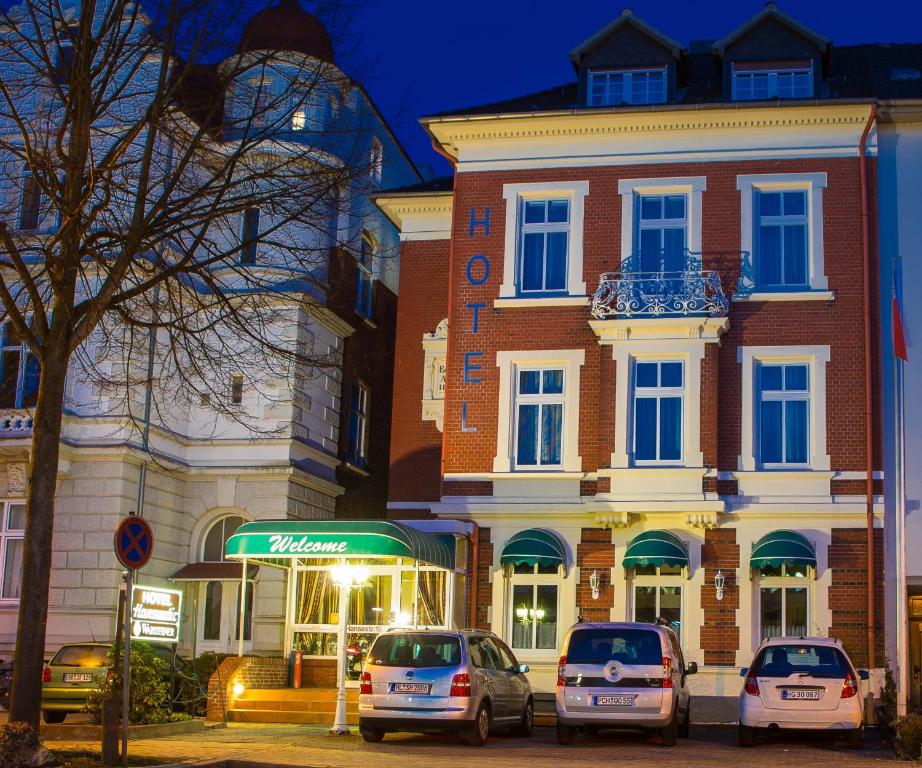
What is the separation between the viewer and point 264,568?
106 ft

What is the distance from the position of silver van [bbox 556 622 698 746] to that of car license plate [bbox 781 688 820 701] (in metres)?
1.57

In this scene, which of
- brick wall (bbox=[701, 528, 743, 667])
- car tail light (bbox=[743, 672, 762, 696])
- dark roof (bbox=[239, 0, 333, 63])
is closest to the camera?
dark roof (bbox=[239, 0, 333, 63])

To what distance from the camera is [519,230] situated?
95.1 feet

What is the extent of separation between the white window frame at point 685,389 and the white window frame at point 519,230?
182 cm

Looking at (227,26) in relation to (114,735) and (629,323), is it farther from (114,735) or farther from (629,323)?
(629,323)

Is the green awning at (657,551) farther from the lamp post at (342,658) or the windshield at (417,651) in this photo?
the windshield at (417,651)

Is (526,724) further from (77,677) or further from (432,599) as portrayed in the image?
(77,677)

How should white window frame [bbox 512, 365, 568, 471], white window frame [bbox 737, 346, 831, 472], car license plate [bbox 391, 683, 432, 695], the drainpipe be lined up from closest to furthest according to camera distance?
1. car license plate [bbox 391, 683, 432, 695]
2. the drainpipe
3. white window frame [bbox 737, 346, 831, 472]
4. white window frame [bbox 512, 365, 568, 471]

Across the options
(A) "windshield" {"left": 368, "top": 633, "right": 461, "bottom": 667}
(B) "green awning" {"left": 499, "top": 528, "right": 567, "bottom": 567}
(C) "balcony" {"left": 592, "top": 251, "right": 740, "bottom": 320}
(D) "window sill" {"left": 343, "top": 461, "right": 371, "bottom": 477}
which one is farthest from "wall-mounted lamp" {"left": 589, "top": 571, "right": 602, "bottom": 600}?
(D) "window sill" {"left": 343, "top": 461, "right": 371, "bottom": 477}

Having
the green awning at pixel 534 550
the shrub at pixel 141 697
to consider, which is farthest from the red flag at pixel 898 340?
the shrub at pixel 141 697

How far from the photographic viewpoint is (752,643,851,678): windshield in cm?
2005

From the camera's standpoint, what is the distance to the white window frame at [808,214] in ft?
89.7

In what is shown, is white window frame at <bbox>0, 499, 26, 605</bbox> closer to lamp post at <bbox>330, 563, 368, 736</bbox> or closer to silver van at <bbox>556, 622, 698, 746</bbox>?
lamp post at <bbox>330, 563, 368, 736</bbox>

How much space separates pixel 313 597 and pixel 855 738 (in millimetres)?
12748
